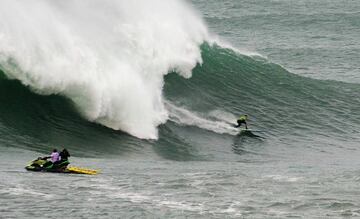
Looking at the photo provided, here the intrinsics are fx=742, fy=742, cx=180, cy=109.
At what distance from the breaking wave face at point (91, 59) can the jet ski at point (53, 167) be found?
21.8 ft

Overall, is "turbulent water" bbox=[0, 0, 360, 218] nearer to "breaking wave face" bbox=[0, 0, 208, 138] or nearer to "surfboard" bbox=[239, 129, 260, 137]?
"breaking wave face" bbox=[0, 0, 208, 138]

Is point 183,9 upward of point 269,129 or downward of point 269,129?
upward

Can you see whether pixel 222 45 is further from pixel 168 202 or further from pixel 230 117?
pixel 168 202

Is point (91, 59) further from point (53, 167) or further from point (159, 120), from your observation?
point (53, 167)

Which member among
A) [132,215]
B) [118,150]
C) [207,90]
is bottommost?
[132,215]

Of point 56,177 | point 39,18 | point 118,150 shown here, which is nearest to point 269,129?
point 118,150

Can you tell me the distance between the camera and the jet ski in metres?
23.6

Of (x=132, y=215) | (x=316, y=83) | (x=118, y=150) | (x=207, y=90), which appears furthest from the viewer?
(x=316, y=83)

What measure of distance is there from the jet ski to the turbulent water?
0.46m

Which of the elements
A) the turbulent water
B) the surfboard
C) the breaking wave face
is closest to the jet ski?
the turbulent water

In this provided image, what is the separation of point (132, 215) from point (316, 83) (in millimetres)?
27911

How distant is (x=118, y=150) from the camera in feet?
92.3

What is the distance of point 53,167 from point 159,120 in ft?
30.0

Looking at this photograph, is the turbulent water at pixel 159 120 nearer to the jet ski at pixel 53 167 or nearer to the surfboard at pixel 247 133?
the surfboard at pixel 247 133
